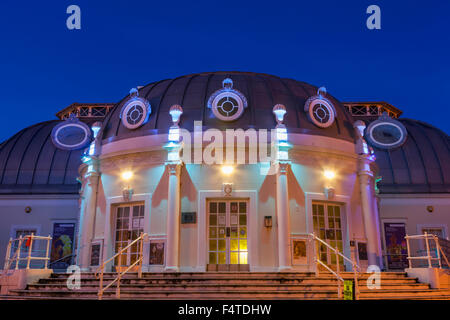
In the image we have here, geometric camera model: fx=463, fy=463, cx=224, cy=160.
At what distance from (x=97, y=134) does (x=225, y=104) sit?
573cm

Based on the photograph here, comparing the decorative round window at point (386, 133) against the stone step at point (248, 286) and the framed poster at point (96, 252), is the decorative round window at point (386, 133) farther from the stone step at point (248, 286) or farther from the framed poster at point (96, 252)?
the framed poster at point (96, 252)

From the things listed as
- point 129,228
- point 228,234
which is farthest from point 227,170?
point 129,228

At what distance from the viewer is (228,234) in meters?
16.3

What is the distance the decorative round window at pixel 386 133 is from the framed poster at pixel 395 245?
5173mm

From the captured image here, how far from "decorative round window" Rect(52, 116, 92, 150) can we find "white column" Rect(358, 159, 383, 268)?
17053mm

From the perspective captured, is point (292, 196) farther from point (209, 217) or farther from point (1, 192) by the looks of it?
point (1, 192)

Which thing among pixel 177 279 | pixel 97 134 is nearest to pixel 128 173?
pixel 97 134

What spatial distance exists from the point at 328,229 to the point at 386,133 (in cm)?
1301

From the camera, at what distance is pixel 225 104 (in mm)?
17922

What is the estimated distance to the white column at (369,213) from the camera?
57.8 feet

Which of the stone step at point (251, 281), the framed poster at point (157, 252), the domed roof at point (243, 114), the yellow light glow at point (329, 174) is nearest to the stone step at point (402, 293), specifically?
the stone step at point (251, 281)

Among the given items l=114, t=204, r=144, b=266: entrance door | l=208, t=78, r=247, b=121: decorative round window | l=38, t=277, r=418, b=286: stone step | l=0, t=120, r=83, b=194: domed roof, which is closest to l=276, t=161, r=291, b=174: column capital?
l=208, t=78, r=247, b=121: decorative round window

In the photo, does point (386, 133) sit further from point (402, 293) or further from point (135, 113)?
point (402, 293)
